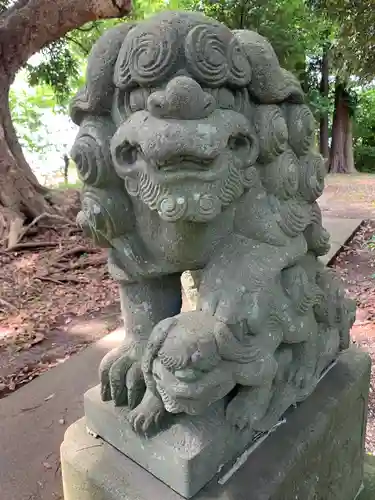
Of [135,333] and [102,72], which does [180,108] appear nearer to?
[102,72]

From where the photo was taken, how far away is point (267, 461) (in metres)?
1.09

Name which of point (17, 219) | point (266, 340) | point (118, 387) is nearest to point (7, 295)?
point (17, 219)

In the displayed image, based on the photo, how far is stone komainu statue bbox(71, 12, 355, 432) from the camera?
36.1 inches

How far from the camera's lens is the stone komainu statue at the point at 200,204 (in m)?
0.92

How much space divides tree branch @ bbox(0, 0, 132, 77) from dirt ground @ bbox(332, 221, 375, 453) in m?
2.51

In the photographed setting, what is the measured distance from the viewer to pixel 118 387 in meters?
1.14

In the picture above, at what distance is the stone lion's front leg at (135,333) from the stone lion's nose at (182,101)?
0.39 metres

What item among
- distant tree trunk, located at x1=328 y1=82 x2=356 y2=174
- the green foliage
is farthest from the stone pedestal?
the green foliage

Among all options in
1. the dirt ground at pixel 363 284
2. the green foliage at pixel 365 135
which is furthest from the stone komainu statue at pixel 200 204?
the green foliage at pixel 365 135

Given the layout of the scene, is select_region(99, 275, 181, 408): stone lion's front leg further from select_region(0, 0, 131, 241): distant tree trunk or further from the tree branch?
the tree branch

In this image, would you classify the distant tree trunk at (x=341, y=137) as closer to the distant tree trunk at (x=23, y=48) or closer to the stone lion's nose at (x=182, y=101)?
the distant tree trunk at (x=23, y=48)

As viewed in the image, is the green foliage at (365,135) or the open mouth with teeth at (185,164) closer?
the open mouth with teeth at (185,164)

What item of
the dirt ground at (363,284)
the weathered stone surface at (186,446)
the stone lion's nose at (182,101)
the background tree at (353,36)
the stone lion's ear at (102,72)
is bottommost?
the dirt ground at (363,284)

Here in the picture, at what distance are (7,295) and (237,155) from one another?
2.65m
